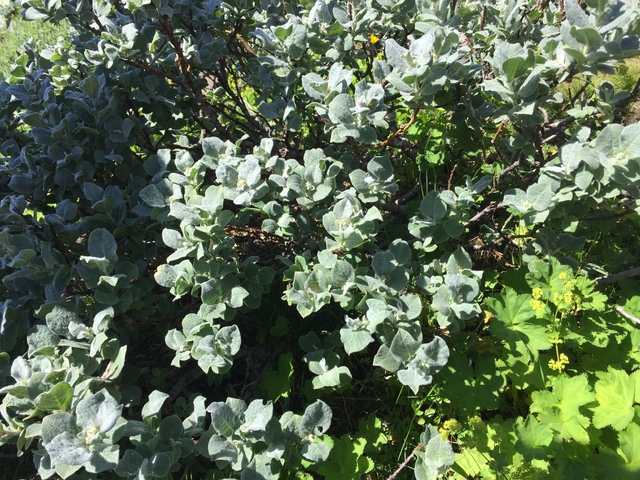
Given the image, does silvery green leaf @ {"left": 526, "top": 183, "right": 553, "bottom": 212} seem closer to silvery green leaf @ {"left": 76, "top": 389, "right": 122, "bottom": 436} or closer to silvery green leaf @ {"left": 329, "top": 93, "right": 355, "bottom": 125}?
silvery green leaf @ {"left": 329, "top": 93, "right": 355, "bottom": 125}

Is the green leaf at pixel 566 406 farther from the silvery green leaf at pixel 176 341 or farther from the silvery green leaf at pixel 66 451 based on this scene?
the silvery green leaf at pixel 66 451

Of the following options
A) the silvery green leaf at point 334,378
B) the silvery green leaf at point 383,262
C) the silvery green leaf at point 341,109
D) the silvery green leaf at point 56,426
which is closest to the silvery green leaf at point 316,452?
the silvery green leaf at point 334,378

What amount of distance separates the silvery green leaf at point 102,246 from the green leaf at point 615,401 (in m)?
1.76

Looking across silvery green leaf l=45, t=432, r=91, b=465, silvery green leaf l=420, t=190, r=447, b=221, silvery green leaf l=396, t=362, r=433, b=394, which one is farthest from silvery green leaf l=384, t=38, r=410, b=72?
silvery green leaf l=45, t=432, r=91, b=465

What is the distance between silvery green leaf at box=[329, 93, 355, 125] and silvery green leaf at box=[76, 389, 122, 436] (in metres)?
1.02

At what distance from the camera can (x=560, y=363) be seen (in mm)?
1895

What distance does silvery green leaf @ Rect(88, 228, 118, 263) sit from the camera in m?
1.60

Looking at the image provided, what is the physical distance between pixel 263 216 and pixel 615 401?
144 centimetres

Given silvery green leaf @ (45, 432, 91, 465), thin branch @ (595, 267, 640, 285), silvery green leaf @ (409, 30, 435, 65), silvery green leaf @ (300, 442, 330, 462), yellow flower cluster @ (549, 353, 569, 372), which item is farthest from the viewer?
thin branch @ (595, 267, 640, 285)

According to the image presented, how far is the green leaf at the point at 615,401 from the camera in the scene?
1748mm

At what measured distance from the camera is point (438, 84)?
4.97 feet

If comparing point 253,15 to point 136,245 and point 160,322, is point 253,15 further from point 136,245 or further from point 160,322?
point 160,322

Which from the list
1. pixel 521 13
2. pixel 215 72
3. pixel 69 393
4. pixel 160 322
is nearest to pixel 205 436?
pixel 69 393

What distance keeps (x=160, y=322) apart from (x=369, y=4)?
149 centimetres
